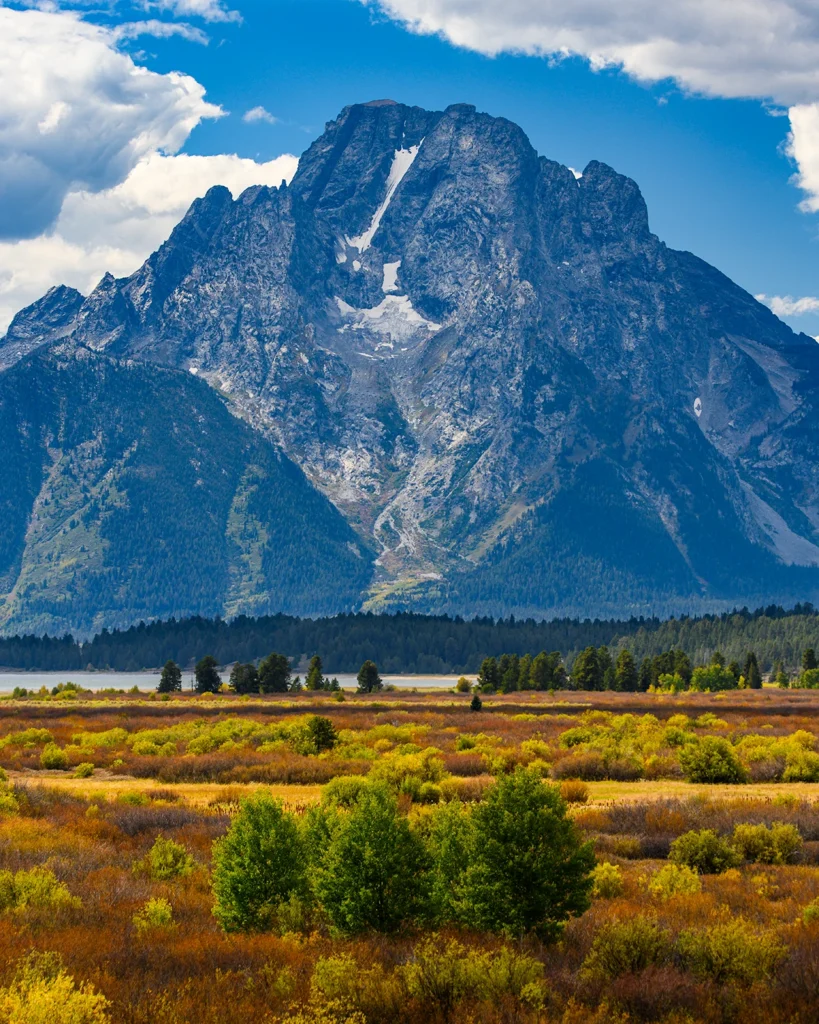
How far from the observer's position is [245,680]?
12150 cm

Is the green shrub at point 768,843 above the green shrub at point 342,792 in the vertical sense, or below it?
below

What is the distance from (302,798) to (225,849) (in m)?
13.8

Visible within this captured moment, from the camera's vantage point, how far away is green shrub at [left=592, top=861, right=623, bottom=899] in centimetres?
2075

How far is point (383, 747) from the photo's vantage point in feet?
160

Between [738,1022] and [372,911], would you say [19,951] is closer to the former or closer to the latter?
[372,911]

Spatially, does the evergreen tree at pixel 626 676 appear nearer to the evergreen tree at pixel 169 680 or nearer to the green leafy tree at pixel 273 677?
the green leafy tree at pixel 273 677

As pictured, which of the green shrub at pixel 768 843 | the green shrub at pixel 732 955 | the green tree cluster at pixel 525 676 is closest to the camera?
the green shrub at pixel 732 955

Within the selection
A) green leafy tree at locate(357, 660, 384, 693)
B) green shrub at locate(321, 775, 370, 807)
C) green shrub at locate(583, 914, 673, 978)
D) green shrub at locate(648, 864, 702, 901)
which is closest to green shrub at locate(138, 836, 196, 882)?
green shrub at locate(321, 775, 370, 807)

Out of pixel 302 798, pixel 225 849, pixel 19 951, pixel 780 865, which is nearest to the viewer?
pixel 19 951

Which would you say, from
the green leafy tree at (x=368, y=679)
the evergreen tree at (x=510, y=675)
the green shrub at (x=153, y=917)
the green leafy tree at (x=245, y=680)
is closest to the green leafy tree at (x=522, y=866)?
the green shrub at (x=153, y=917)

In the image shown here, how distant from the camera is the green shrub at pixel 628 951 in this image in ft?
51.9

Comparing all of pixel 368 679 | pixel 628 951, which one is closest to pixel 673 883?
pixel 628 951

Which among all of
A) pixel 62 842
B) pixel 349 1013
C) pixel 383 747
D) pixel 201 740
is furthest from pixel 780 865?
pixel 201 740

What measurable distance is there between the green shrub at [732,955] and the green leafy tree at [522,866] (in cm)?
219
